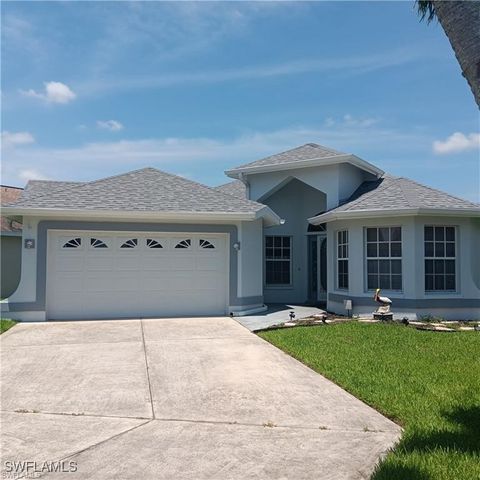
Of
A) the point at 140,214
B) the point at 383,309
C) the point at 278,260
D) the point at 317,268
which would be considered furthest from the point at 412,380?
the point at 278,260

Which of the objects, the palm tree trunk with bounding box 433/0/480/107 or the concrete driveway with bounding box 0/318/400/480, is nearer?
the palm tree trunk with bounding box 433/0/480/107

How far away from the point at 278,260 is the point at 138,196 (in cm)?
621

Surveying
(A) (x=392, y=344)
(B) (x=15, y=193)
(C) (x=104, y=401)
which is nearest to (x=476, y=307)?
(A) (x=392, y=344)

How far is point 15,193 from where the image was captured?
2352cm

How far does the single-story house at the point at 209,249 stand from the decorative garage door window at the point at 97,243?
4 centimetres

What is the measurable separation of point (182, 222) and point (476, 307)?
28.9ft

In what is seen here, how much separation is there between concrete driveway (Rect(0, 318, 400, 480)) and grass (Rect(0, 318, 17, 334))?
212 cm

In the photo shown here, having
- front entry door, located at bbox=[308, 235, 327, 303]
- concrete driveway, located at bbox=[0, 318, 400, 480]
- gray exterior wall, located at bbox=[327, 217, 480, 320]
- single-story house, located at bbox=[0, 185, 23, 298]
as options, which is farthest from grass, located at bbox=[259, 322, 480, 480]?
single-story house, located at bbox=[0, 185, 23, 298]

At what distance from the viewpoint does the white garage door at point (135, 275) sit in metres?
13.5

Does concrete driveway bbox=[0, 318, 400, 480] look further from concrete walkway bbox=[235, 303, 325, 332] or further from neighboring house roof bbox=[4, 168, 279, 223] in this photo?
neighboring house roof bbox=[4, 168, 279, 223]

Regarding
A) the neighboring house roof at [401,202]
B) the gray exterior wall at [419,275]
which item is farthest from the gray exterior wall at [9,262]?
the gray exterior wall at [419,275]

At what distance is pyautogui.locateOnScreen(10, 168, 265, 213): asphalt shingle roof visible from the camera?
536 inches

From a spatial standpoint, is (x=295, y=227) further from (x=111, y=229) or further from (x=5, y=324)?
(x=5, y=324)

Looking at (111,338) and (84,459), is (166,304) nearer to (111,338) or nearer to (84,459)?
(111,338)
